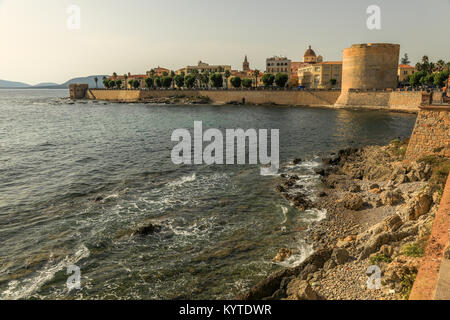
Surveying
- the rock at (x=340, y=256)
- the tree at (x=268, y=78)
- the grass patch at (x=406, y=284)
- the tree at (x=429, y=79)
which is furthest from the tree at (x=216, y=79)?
the grass patch at (x=406, y=284)

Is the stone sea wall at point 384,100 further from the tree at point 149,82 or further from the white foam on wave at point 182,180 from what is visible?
the tree at point 149,82

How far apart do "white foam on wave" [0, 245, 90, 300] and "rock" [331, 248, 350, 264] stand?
1004 cm

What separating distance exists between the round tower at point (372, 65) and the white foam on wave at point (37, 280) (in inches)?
2862

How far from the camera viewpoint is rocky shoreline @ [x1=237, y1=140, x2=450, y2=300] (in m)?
9.55

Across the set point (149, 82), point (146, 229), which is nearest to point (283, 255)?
point (146, 229)

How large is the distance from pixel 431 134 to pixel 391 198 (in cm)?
940

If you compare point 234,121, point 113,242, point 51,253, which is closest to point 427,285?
point 113,242

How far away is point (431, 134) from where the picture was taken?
74.9ft

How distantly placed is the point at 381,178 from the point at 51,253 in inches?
788

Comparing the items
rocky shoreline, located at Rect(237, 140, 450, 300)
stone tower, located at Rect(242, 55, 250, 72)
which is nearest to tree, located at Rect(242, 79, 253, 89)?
stone tower, located at Rect(242, 55, 250, 72)

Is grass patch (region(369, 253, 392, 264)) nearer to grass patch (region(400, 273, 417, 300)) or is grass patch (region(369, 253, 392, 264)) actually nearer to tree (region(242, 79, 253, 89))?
grass patch (region(400, 273, 417, 300))

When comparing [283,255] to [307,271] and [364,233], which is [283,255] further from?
[364,233]

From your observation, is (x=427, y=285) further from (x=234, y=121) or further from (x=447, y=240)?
(x=234, y=121)
